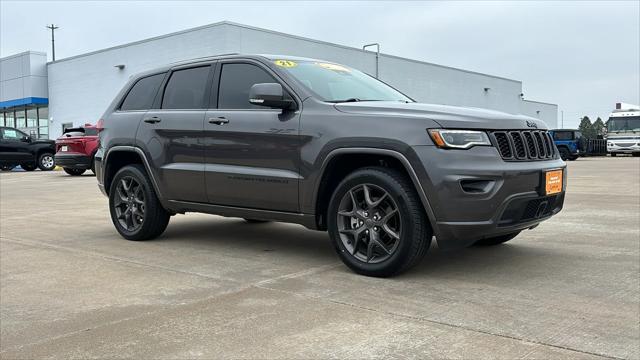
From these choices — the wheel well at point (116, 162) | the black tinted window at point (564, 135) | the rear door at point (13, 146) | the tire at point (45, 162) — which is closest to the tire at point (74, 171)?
the rear door at point (13, 146)

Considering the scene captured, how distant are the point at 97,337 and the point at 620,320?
9.76 ft

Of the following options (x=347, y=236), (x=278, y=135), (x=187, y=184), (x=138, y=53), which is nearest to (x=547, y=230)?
(x=347, y=236)

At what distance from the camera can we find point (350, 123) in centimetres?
447

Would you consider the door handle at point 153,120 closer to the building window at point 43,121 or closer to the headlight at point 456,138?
the headlight at point 456,138

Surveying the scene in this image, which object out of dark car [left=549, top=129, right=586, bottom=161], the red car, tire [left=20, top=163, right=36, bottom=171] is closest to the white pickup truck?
dark car [left=549, top=129, right=586, bottom=161]

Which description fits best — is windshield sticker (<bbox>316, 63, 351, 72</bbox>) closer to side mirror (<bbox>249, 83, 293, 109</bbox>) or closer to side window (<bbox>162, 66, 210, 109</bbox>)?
side mirror (<bbox>249, 83, 293, 109</bbox>)

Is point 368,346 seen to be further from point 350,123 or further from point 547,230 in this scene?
point 547,230

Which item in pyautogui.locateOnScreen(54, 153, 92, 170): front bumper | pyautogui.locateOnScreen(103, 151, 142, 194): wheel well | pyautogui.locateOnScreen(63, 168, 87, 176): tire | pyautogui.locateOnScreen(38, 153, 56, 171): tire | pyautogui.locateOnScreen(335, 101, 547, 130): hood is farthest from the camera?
pyautogui.locateOnScreen(38, 153, 56, 171): tire

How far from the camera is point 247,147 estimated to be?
16.6 ft

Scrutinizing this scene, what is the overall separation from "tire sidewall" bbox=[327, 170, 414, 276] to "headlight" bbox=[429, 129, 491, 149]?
1.44ft

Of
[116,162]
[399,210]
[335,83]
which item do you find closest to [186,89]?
[116,162]

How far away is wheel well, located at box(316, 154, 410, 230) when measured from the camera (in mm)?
4477

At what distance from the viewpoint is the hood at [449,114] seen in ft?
13.6

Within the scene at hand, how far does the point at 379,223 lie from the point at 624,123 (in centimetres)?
3358
